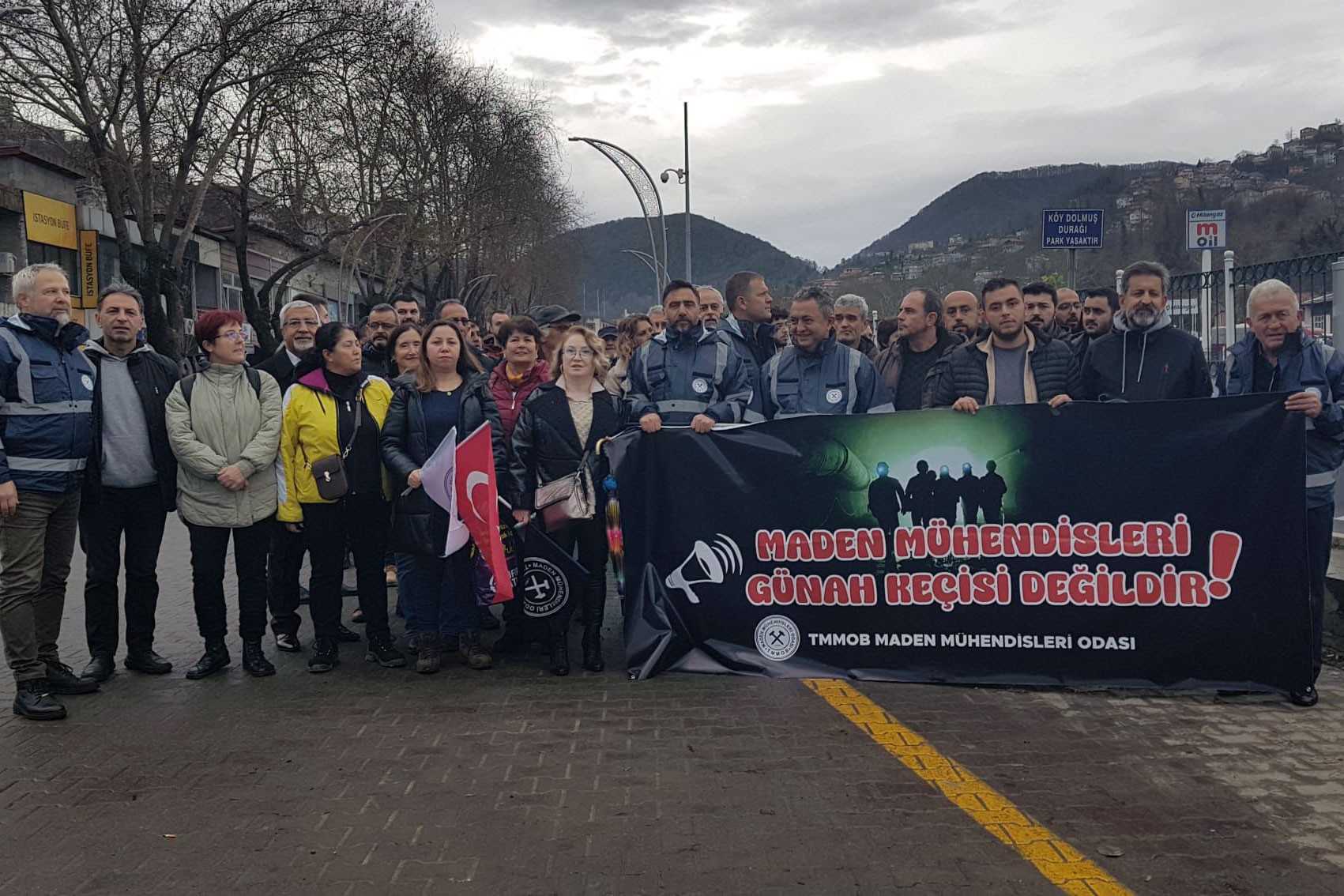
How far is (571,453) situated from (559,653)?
105 centimetres

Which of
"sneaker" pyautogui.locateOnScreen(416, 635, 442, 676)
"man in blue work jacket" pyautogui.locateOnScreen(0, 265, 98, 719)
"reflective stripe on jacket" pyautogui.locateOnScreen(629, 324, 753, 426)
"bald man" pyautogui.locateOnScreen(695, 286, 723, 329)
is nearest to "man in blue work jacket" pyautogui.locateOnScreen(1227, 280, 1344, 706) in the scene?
"reflective stripe on jacket" pyautogui.locateOnScreen(629, 324, 753, 426)

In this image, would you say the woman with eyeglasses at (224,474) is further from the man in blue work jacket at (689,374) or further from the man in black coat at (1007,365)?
the man in black coat at (1007,365)

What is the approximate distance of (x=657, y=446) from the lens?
598cm

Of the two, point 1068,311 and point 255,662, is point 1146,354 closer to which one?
point 1068,311

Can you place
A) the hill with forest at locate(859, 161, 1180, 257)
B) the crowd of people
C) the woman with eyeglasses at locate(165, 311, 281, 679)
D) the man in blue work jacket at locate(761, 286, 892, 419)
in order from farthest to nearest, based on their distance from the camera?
the hill with forest at locate(859, 161, 1180, 257) < the man in blue work jacket at locate(761, 286, 892, 419) < the woman with eyeglasses at locate(165, 311, 281, 679) < the crowd of people

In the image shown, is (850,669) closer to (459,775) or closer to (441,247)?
(459,775)

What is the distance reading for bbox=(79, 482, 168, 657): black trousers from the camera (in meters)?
5.86

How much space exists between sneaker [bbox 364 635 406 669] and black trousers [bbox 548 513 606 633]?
3.00 ft

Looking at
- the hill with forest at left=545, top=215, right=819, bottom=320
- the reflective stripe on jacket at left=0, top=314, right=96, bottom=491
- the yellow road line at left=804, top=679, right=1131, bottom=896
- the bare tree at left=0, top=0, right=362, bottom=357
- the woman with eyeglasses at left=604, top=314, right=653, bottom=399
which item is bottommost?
the yellow road line at left=804, top=679, right=1131, bottom=896

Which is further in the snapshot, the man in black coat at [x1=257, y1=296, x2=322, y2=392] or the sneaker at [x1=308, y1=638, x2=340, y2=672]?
the man in black coat at [x1=257, y1=296, x2=322, y2=392]

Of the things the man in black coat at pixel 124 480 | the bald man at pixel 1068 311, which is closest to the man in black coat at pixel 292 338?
the man in black coat at pixel 124 480

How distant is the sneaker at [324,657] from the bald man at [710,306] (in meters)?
3.34

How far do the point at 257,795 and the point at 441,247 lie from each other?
38455 millimetres

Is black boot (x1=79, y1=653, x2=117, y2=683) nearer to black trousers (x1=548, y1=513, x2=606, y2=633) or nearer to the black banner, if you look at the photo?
black trousers (x1=548, y1=513, x2=606, y2=633)
